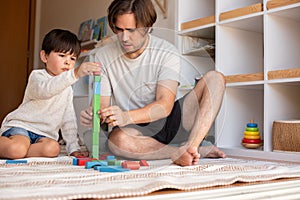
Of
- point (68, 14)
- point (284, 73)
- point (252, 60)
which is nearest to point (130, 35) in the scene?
point (284, 73)

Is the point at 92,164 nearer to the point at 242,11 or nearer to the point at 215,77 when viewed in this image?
the point at 215,77

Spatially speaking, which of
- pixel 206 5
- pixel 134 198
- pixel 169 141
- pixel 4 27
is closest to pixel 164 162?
pixel 169 141

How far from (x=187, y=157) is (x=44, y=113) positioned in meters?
0.67

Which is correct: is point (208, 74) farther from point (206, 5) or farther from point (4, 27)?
point (4, 27)

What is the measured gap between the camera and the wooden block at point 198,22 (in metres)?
1.98

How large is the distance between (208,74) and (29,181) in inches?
29.5

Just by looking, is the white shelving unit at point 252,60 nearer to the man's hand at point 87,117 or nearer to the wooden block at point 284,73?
the wooden block at point 284,73

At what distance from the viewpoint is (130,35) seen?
125 centimetres

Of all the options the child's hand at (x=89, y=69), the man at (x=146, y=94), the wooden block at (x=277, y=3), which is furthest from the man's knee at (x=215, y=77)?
the wooden block at (x=277, y=3)

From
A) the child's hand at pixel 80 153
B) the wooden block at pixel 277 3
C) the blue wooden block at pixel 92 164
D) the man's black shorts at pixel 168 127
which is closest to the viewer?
the blue wooden block at pixel 92 164

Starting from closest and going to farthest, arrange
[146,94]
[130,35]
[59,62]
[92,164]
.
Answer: [92,164], [130,35], [146,94], [59,62]

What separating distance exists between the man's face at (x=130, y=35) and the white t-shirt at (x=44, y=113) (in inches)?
13.7

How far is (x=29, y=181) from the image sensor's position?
0.85 meters

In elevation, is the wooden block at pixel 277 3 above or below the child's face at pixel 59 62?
above
